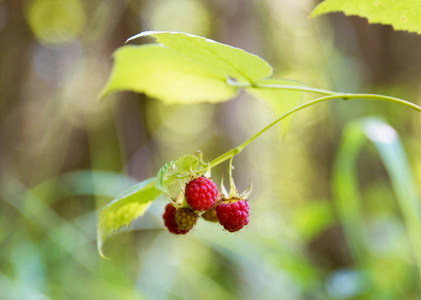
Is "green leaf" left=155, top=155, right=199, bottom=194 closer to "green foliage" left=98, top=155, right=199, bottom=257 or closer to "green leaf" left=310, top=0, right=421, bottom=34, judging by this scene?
"green foliage" left=98, top=155, right=199, bottom=257

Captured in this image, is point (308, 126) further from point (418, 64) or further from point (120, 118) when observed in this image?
point (120, 118)

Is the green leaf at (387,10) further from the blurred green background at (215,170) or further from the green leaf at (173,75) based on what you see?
the blurred green background at (215,170)

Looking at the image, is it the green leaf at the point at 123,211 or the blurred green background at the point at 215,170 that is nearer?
the green leaf at the point at 123,211

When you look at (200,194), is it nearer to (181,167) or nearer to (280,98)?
(181,167)

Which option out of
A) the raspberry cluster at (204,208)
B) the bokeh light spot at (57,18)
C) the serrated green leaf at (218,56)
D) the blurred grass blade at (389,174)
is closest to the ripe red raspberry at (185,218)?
the raspberry cluster at (204,208)

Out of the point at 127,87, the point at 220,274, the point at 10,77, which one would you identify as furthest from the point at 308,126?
the point at 127,87

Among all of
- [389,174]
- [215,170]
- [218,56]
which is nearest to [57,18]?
[215,170]
